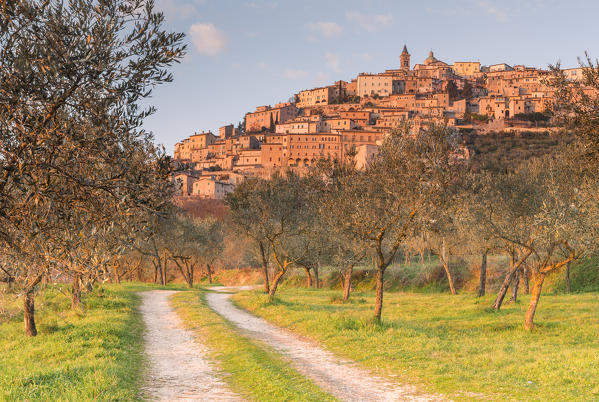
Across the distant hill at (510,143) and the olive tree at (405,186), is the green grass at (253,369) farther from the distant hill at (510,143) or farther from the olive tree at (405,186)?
the distant hill at (510,143)

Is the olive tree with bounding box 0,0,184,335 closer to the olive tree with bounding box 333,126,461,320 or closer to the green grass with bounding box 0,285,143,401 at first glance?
the green grass with bounding box 0,285,143,401

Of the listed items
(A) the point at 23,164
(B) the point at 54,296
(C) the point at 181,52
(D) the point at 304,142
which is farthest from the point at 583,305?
(D) the point at 304,142

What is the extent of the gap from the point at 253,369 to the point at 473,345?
33.1 feet

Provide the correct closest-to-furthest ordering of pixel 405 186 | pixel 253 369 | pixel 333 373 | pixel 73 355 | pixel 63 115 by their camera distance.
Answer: pixel 63 115 → pixel 253 369 → pixel 333 373 → pixel 73 355 → pixel 405 186

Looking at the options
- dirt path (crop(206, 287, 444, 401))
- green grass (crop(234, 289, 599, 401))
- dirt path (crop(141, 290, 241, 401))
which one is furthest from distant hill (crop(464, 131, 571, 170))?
dirt path (crop(141, 290, 241, 401))

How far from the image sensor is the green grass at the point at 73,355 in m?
11.4

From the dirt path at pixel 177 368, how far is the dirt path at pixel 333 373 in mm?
2927

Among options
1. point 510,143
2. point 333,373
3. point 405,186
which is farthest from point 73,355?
point 510,143

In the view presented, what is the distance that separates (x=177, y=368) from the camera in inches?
593

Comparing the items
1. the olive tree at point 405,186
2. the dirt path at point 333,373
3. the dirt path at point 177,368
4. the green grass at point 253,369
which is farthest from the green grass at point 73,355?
the olive tree at point 405,186

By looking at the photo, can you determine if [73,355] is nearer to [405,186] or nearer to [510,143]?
[405,186]

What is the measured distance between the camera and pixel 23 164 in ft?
24.9

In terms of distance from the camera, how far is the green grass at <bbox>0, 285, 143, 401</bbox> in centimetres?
1135

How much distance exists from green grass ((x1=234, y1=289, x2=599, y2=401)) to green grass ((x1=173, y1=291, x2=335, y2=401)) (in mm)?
3014
